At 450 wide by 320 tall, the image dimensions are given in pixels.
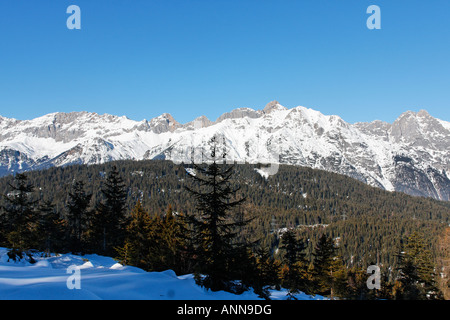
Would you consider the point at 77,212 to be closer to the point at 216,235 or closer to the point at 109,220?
the point at 109,220

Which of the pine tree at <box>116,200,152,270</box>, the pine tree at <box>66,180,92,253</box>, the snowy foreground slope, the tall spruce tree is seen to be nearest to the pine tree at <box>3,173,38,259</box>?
the pine tree at <box>66,180,92,253</box>

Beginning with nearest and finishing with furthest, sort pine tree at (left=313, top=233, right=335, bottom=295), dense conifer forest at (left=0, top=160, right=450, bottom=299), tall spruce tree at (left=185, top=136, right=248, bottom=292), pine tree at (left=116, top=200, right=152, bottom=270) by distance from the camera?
tall spruce tree at (left=185, top=136, right=248, bottom=292)
dense conifer forest at (left=0, top=160, right=450, bottom=299)
pine tree at (left=116, top=200, right=152, bottom=270)
pine tree at (left=313, top=233, right=335, bottom=295)

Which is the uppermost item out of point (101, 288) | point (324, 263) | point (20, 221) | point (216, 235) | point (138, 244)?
point (216, 235)

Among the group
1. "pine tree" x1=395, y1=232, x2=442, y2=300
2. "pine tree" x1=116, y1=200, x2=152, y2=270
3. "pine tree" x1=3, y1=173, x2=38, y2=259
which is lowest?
"pine tree" x1=395, y1=232, x2=442, y2=300

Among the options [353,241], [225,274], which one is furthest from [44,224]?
[353,241]

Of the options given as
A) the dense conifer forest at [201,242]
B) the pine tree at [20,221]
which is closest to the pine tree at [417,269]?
the dense conifer forest at [201,242]

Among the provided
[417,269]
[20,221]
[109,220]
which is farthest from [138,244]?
[417,269]

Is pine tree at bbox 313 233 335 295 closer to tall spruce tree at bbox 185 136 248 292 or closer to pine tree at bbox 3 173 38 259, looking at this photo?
tall spruce tree at bbox 185 136 248 292

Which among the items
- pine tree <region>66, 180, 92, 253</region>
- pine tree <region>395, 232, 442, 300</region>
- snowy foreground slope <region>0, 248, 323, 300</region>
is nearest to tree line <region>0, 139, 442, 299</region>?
pine tree <region>395, 232, 442, 300</region>

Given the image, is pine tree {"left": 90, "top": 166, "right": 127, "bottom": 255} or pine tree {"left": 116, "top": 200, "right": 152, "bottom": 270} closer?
pine tree {"left": 116, "top": 200, "right": 152, "bottom": 270}

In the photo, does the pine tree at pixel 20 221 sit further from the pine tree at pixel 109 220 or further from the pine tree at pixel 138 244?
the pine tree at pixel 138 244

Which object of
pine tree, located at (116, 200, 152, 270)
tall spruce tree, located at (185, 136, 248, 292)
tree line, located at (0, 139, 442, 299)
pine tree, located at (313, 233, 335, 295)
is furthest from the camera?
pine tree, located at (313, 233, 335, 295)

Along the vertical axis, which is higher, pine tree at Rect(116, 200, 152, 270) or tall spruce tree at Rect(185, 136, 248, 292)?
tall spruce tree at Rect(185, 136, 248, 292)
